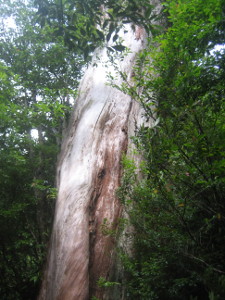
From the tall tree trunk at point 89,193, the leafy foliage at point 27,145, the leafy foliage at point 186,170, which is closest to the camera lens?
the leafy foliage at point 186,170

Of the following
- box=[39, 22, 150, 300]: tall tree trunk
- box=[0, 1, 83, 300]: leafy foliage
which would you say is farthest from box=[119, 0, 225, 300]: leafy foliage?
box=[0, 1, 83, 300]: leafy foliage

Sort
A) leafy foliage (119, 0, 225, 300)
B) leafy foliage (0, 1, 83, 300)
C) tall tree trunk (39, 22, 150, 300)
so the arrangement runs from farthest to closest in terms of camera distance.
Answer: leafy foliage (0, 1, 83, 300), tall tree trunk (39, 22, 150, 300), leafy foliage (119, 0, 225, 300)

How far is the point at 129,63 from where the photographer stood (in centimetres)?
575

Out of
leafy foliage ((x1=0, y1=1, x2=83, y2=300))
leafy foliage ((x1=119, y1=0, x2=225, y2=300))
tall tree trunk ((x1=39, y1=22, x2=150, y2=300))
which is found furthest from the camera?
leafy foliage ((x1=0, y1=1, x2=83, y2=300))

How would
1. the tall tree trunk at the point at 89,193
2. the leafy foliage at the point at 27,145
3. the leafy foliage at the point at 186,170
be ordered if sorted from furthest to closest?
the leafy foliage at the point at 27,145, the tall tree trunk at the point at 89,193, the leafy foliage at the point at 186,170

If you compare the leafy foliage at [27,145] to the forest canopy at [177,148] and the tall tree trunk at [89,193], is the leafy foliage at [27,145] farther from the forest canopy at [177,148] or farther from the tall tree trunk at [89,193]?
the forest canopy at [177,148]

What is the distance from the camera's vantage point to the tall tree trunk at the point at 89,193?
3.27m

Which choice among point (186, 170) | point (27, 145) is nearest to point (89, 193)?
point (186, 170)

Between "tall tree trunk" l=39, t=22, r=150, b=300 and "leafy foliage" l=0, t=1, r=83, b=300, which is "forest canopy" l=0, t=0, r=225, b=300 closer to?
"tall tree trunk" l=39, t=22, r=150, b=300

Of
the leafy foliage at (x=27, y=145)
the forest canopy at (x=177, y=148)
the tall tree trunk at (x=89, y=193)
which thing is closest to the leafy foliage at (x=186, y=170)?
the forest canopy at (x=177, y=148)

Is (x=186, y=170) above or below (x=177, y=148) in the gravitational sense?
below

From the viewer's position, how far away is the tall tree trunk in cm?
327

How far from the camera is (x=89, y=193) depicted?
3.92m

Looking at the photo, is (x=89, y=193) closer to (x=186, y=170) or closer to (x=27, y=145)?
(x=186, y=170)
